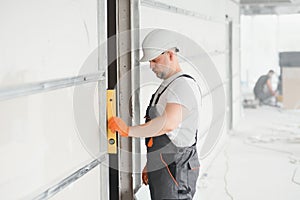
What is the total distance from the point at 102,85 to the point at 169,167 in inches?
24.3

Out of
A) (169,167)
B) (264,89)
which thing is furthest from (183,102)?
(264,89)

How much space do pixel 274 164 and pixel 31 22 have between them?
4.85m

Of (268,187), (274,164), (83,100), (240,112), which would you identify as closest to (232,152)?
(274,164)

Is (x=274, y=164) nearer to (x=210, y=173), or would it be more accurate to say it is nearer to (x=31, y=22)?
(x=210, y=173)

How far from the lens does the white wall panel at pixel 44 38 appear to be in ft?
5.83

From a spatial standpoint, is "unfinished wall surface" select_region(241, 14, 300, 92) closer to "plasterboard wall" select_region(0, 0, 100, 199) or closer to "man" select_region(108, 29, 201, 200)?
"man" select_region(108, 29, 201, 200)

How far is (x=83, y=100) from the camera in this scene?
2.56 metres

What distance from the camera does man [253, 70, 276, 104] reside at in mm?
11735

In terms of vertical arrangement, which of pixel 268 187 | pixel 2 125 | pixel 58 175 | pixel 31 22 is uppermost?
pixel 31 22

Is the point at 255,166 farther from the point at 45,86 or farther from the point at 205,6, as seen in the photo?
the point at 45,86

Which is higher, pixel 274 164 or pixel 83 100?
pixel 83 100

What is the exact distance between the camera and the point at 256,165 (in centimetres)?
614

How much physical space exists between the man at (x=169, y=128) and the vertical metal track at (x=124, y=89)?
240 mm

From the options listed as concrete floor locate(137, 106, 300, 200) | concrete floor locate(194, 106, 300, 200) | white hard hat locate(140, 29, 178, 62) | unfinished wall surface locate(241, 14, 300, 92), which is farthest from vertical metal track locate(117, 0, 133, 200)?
unfinished wall surface locate(241, 14, 300, 92)
